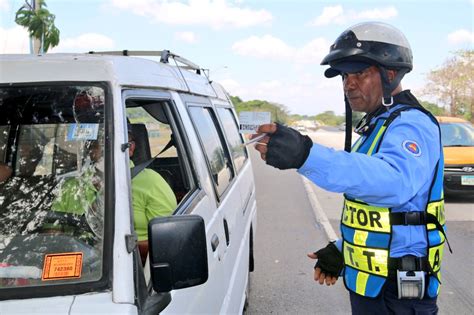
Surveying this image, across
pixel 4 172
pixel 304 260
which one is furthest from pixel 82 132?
pixel 304 260

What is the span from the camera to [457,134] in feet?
32.5

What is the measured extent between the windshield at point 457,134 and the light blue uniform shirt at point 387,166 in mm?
8499

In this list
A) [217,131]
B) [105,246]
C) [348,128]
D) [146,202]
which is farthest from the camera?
[217,131]

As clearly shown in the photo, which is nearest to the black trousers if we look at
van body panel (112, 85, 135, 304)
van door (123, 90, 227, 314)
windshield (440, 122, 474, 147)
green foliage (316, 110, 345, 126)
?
van door (123, 90, 227, 314)

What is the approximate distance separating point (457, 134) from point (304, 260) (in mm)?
6062

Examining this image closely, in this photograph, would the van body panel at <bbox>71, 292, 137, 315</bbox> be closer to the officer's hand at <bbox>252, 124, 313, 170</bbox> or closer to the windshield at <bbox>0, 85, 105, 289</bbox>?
the windshield at <bbox>0, 85, 105, 289</bbox>

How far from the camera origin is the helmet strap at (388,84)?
6.70ft

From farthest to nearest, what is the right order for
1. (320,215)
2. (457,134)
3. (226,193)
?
(457,134)
(320,215)
(226,193)

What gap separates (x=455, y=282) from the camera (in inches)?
188

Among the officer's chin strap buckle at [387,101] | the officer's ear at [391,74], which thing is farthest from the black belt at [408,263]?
the officer's ear at [391,74]

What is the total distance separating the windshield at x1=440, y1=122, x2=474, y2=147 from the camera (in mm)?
9648

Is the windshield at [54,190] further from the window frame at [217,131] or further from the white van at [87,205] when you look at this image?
the window frame at [217,131]

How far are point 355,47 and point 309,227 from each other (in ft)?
17.8

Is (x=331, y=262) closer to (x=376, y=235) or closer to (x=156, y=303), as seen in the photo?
(x=376, y=235)
